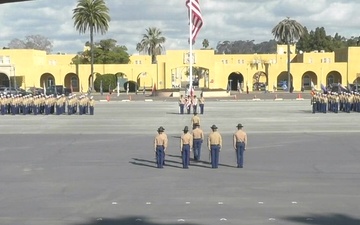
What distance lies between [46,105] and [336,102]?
17.7 m

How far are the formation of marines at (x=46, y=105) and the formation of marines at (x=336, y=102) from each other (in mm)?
13891

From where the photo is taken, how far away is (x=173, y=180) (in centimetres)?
1705

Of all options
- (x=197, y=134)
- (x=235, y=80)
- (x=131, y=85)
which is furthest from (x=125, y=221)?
(x=235, y=80)

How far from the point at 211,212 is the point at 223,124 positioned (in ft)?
71.7

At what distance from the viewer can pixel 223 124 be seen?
114 feet

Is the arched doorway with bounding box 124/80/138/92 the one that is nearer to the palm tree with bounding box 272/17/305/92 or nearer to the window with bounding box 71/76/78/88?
the window with bounding box 71/76/78/88

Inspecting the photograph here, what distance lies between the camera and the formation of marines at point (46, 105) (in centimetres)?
4300

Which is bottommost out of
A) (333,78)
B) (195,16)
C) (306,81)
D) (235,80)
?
(306,81)

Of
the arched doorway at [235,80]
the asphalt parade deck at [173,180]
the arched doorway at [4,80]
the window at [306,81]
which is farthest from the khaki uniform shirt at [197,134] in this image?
the window at [306,81]

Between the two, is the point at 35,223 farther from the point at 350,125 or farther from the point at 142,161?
the point at 350,125

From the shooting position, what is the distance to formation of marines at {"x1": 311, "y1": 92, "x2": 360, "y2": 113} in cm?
4328

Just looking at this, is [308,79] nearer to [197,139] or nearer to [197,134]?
[197,139]

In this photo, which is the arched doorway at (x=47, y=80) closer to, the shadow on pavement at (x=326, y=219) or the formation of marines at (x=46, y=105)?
the formation of marines at (x=46, y=105)

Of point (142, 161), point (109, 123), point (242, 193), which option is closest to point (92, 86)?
point (109, 123)
